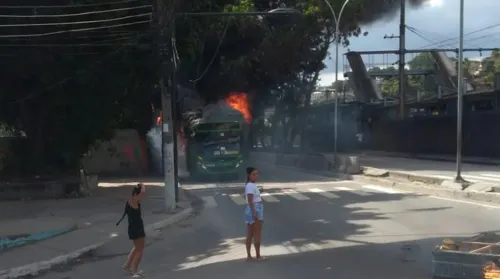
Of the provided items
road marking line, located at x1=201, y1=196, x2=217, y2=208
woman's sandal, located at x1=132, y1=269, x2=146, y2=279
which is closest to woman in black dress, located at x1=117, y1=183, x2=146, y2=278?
woman's sandal, located at x1=132, y1=269, x2=146, y2=279

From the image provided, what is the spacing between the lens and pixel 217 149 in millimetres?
32188

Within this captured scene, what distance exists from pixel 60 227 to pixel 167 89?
5.51 metres

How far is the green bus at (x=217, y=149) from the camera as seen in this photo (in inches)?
1266

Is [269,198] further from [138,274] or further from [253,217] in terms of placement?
[138,274]

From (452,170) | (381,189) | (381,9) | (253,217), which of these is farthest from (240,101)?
(253,217)

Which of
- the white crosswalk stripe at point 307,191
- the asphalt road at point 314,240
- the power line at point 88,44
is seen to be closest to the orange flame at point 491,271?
the asphalt road at point 314,240

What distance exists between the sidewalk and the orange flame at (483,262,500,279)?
722 cm

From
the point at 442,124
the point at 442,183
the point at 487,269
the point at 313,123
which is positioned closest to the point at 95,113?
the point at 442,183

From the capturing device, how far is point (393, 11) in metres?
54.7

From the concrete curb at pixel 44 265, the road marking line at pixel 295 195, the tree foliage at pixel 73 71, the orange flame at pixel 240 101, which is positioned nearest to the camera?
the concrete curb at pixel 44 265

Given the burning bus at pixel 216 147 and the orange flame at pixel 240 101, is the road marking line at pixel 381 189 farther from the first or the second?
the orange flame at pixel 240 101

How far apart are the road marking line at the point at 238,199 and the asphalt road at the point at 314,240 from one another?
247 millimetres

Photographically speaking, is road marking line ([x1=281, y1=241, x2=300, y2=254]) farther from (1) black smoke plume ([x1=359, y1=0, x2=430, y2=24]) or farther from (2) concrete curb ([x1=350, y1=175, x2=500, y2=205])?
(1) black smoke plume ([x1=359, y1=0, x2=430, y2=24])

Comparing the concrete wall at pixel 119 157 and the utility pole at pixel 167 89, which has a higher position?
the utility pole at pixel 167 89
